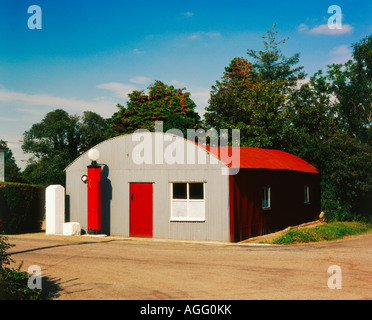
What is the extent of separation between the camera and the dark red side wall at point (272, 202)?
1655 centimetres

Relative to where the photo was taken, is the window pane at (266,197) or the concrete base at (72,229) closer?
the concrete base at (72,229)

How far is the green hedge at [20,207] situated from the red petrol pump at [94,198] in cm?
350

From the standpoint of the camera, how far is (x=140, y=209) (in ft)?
59.4

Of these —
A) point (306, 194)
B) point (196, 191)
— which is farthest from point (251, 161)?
point (306, 194)

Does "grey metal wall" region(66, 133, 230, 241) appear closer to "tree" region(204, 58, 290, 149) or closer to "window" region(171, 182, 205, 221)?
"window" region(171, 182, 205, 221)

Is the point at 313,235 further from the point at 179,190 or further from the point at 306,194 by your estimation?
the point at 306,194

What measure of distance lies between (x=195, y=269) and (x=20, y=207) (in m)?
11.9

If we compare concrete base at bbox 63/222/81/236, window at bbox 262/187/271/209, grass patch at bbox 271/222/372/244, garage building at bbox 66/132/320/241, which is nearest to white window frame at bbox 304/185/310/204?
garage building at bbox 66/132/320/241

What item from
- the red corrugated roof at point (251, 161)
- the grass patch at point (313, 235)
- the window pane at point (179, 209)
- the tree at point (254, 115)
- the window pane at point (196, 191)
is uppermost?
the tree at point (254, 115)

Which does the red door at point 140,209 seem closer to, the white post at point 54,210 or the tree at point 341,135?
the white post at point 54,210

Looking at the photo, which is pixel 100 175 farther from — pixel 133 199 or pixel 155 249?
pixel 155 249

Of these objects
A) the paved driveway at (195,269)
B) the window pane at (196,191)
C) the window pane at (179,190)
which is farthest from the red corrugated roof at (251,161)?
the paved driveway at (195,269)
